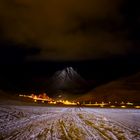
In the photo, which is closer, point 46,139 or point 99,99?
point 46,139

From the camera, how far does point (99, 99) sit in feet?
645

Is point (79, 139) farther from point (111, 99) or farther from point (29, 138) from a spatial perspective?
point (111, 99)

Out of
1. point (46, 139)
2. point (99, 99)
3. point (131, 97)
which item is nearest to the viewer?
point (46, 139)

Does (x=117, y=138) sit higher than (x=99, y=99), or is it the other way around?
(x=99, y=99)

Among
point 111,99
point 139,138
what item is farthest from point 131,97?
point 139,138

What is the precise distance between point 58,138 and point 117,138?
2824 mm

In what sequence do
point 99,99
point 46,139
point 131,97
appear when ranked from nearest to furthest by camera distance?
1. point 46,139
2. point 131,97
3. point 99,99

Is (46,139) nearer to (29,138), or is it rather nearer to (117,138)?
(29,138)

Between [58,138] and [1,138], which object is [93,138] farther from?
[1,138]

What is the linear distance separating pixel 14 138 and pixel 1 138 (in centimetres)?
59

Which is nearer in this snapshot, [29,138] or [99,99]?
[29,138]

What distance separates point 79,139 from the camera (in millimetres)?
13945

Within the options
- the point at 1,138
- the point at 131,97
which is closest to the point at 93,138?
the point at 1,138

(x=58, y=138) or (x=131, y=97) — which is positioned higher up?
(x=131, y=97)
